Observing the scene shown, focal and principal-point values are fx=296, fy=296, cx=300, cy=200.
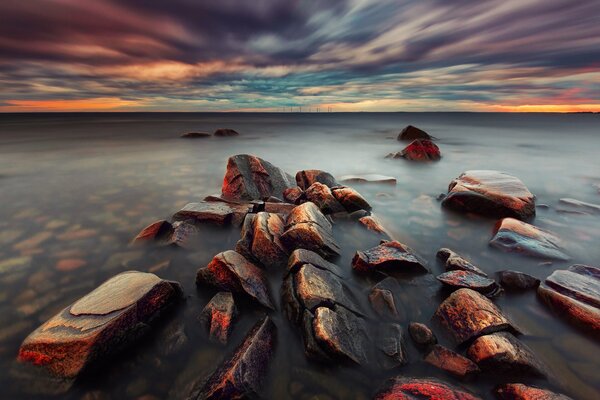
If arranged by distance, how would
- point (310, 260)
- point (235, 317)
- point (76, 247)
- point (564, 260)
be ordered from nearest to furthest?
point (235, 317)
point (310, 260)
point (564, 260)
point (76, 247)

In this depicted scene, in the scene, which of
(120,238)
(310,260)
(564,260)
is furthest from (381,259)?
(120,238)

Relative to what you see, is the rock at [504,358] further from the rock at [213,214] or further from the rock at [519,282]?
the rock at [213,214]

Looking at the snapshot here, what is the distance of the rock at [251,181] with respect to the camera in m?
8.26

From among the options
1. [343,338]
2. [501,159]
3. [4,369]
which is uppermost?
[343,338]

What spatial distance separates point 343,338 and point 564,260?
4755mm

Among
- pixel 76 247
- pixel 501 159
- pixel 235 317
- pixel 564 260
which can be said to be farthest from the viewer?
pixel 501 159

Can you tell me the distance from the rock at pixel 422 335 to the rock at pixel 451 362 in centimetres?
10

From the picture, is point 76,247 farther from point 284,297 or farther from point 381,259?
point 381,259

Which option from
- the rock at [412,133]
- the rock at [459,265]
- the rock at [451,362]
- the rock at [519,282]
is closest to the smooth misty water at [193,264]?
the rock at [451,362]

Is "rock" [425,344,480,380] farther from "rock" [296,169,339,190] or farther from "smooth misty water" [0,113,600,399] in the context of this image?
"rock" [296,169,339,190]

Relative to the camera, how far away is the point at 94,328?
3.12 meters

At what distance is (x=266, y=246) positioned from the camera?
16.4 feet

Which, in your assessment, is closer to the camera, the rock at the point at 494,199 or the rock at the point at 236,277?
the rock at the point at 236,277

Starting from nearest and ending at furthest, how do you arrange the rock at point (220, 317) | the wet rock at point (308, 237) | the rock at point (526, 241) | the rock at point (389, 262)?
the rock at point (220, 317), the rock at point (389, 262), the wet rock at point (308, 237), the rock at point (526, 241)
